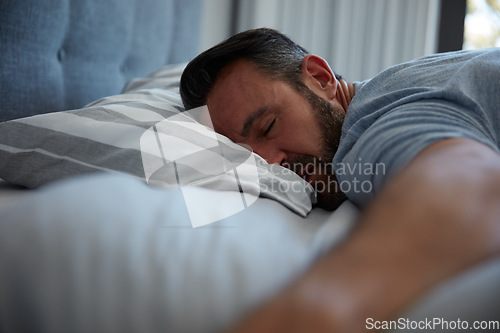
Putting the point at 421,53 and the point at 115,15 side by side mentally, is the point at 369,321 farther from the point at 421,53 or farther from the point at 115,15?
the point at 421,53

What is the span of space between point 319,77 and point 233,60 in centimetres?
21

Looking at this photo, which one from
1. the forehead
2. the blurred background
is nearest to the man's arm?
the forehead

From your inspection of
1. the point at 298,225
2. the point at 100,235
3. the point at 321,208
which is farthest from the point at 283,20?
the point at 100,235

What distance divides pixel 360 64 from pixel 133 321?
2328 mm

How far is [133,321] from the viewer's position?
1.27ft

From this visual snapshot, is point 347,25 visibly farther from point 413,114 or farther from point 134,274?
point 134,274

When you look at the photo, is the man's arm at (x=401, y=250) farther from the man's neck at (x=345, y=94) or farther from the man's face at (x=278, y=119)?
the man's neck at (x=345, y=94)

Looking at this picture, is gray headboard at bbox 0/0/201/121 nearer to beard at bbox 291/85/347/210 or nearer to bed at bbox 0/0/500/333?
bed at bbox 0/0/500/333

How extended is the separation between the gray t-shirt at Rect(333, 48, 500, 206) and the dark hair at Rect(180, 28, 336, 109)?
289mm

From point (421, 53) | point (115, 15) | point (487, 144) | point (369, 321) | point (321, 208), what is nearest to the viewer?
point (369, 321)

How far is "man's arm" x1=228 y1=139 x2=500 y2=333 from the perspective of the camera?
344 millimetres

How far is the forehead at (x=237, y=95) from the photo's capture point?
3.22ft

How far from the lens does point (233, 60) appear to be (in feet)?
3.55

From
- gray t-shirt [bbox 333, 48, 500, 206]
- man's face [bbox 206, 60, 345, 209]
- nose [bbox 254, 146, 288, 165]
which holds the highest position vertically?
gray t-shirt [bbox 333, 48, 500, 206]
